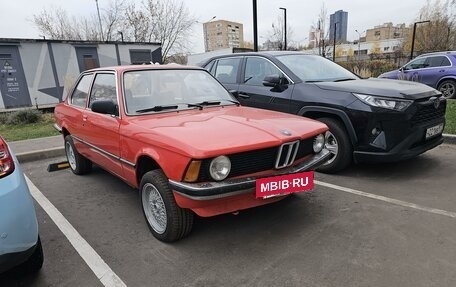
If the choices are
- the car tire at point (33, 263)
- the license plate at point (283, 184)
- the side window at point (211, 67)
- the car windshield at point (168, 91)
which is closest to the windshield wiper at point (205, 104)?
the car windshield at point (168, 91)

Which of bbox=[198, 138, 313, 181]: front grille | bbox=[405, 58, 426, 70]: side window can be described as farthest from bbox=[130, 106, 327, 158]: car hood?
bbox=[405, 58, 426, 70]: side window

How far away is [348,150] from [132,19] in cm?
2899

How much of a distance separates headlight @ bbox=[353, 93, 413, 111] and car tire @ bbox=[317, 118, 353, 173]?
50cm

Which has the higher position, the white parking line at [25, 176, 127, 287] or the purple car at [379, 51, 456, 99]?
the purple car at [379, 51, 456, 99]

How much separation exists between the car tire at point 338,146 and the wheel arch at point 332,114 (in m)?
0.07

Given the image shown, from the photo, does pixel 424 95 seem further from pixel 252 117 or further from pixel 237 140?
pixel 237 140

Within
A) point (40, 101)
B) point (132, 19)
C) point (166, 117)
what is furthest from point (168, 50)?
point (166, 117)

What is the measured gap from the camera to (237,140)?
9.41 ft

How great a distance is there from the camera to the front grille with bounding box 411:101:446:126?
14.6ft

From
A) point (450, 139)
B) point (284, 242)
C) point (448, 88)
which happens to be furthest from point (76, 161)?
point (448, 88)

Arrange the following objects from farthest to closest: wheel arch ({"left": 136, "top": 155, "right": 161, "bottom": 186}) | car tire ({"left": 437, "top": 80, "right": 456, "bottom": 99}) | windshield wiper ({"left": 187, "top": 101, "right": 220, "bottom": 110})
Answer: car tire ({"left": 437, "top": 80, "right": 456, "bottom": 99})
windshield wiper ({"left": 187, "top": 101, "right": 220, "bottom": 110})
wheel arch ({"left": 136, "top": 155, "right": 161, "bottom": 186})

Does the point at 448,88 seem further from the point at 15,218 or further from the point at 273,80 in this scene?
the point at 15,218

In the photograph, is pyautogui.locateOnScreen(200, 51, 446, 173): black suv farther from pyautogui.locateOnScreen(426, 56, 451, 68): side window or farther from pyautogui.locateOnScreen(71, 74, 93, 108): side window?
pyautogui.locateOnScreen(426, 56, 451, 68): side window

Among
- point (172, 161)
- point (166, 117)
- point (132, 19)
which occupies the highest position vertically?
point (132, 19)
